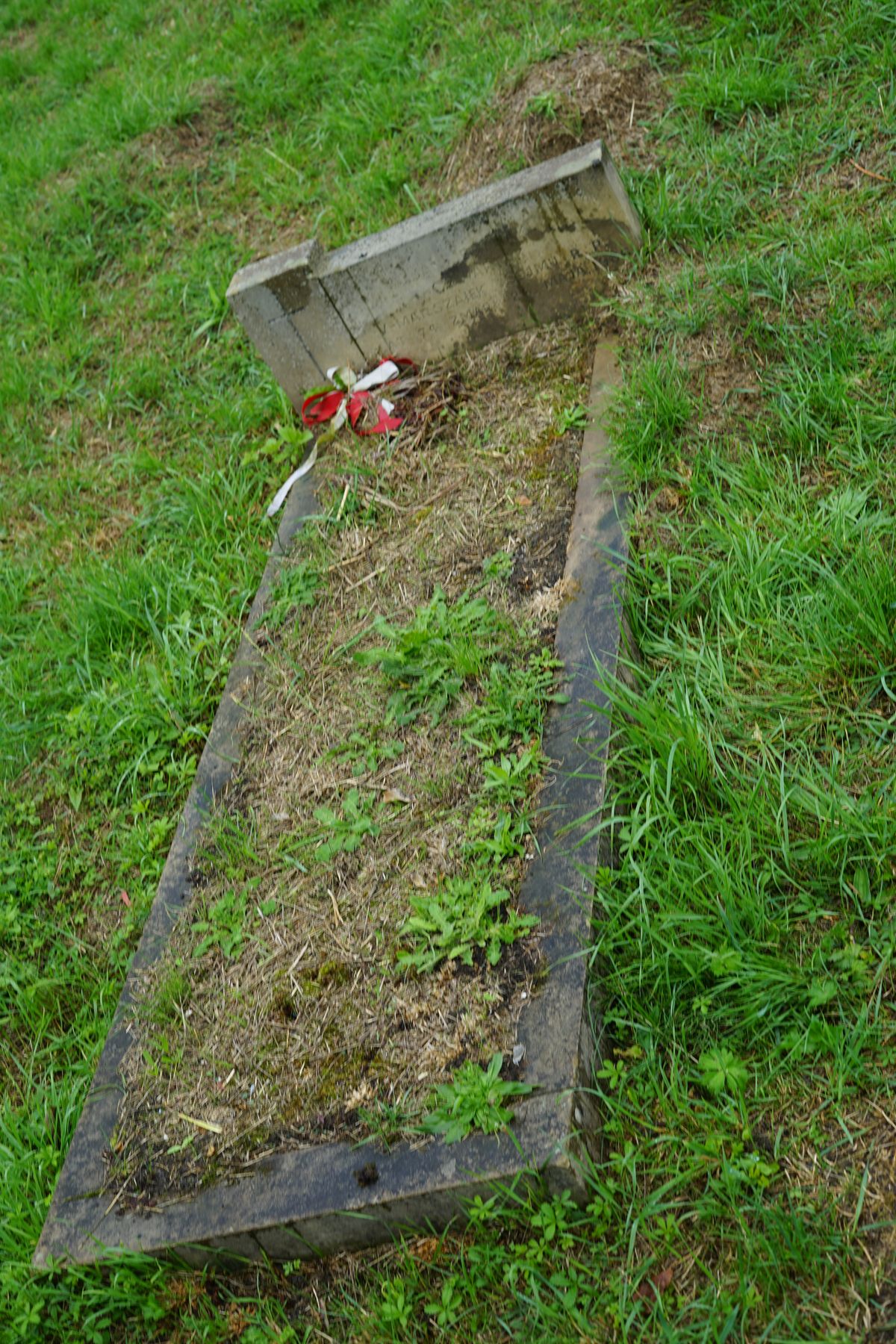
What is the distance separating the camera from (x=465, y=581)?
326 centimetres

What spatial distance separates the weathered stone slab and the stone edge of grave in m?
1.29

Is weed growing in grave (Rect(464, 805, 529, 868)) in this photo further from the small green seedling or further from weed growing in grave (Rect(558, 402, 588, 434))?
weed growing in grave (Rect(558, 402, 588, 434))

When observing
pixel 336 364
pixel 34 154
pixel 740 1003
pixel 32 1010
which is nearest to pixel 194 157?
pixel 34 154

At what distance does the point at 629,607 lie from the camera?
292 centimetres

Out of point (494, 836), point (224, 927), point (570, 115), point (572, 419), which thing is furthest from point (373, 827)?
point (570, 115)

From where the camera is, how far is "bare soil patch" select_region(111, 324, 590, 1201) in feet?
7.94

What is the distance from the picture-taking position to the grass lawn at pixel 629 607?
81.4 inches

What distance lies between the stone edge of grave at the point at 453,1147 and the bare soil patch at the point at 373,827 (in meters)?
0.05

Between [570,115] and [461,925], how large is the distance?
3437 mm

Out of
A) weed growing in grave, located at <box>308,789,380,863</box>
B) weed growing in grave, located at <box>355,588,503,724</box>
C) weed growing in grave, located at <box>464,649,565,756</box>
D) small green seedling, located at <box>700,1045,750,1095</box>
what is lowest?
small green seedling, located at <box>700,1045,750,1095</box>

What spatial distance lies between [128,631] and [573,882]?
2191 millimetres

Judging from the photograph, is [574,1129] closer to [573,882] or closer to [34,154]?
[573,882]

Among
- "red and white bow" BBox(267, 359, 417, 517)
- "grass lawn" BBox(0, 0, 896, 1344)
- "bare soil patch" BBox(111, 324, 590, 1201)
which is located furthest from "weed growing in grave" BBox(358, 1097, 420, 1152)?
"red and white bow" BBox(267, 359, 417, 517)

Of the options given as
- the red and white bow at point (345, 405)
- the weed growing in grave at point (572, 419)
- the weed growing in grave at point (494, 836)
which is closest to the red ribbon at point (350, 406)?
the red and white bow at point (345, 405)
